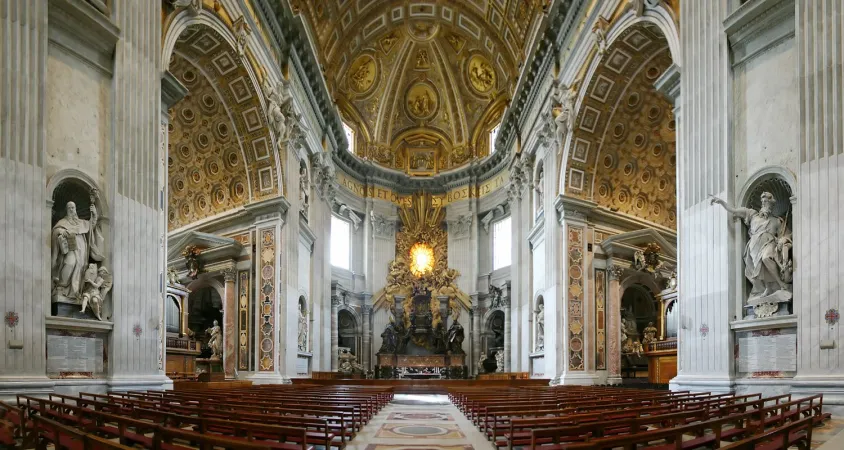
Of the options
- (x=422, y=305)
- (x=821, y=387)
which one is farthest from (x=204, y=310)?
(x=821, y=387)

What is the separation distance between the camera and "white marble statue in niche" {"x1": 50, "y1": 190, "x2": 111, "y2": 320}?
10.6 meters

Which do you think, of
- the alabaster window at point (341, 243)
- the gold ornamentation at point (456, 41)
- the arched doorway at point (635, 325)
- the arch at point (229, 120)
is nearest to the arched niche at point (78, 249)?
the arch at point (229, 120)

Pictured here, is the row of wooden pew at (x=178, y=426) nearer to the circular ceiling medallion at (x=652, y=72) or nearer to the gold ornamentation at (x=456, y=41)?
the circular ceiling medallion at (x=652, y=72)

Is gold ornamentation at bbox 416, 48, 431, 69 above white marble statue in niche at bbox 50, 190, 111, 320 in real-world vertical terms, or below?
above

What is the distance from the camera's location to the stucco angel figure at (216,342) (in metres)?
20.8

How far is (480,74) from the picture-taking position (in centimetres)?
3447

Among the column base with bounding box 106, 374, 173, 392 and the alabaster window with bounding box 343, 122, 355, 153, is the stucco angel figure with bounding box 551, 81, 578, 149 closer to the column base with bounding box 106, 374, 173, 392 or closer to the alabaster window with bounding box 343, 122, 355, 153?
the column base with bounding box 106, 374, 173, 392

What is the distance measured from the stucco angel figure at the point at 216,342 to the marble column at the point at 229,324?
22 cm

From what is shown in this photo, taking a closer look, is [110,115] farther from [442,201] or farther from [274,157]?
[442,201]

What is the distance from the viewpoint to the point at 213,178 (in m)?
22.0

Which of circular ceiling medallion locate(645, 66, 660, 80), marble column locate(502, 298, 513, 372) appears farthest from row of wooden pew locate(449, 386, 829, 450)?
marble column locate(502, 298, 513, 372)

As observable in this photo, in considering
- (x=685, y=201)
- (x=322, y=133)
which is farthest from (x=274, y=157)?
(x=685, y=201)

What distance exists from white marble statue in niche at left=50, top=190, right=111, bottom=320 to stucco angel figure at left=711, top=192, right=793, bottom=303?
10860 mm

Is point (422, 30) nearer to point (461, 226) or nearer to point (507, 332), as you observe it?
point (461, 226)
